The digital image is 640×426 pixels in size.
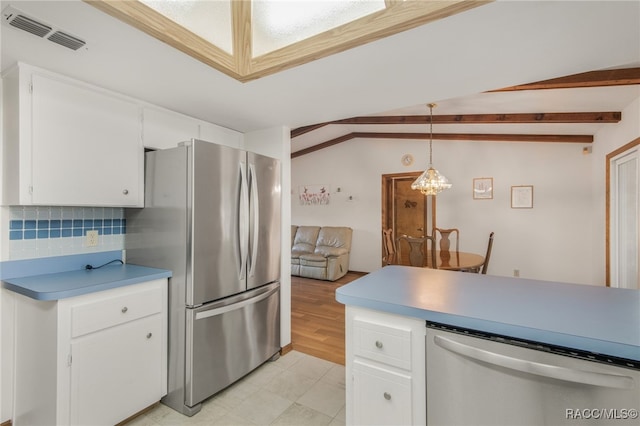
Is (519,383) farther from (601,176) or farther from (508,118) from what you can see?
(601,176)

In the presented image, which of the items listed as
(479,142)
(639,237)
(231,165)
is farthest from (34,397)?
(479,142)

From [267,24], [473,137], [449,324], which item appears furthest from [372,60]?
[473,137]

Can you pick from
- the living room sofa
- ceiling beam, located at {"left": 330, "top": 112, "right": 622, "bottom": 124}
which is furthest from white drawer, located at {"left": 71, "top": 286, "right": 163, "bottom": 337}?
the living room sofa

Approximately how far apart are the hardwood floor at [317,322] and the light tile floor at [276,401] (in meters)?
0.31

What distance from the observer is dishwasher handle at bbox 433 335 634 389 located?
850 millimetres

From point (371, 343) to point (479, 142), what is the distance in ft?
16.1

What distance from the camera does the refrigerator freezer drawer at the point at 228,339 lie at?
6.23 ft

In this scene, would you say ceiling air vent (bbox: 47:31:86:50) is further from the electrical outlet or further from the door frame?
the door frame

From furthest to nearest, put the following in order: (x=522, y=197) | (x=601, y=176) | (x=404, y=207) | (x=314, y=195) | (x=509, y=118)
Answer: (x=314, y=195)
(x=404, y=207)
(x=522, y=197)
(x=601, y=176)
(x=509, y=118)

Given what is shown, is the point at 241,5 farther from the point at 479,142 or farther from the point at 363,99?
the point at 479,142

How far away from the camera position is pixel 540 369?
36.5 inches

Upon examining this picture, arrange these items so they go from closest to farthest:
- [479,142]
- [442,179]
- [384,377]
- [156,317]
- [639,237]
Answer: [384,377] < [156,317] < [639,237] < [442,179] < [479,142]

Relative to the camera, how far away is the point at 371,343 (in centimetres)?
128

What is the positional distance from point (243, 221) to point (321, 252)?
12.4ft
